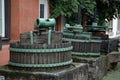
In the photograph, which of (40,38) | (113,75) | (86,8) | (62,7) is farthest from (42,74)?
(86,8)

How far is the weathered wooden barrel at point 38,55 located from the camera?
17.3 ft

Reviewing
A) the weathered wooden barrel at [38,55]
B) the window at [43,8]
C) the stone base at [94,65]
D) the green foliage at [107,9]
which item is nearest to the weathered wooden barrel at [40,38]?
the weathered wooden barrel at [38,55]

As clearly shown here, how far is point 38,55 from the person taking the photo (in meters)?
5.31

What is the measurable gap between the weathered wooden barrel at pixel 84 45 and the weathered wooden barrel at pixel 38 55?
171cm

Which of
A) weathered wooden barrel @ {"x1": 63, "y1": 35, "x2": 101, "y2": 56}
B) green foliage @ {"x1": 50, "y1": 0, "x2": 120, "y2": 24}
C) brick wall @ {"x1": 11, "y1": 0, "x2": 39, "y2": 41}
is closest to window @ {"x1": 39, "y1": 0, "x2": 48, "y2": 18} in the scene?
green foliage @ {"x1": 50, "y1": 0, "x2": 120, "y2": 24}

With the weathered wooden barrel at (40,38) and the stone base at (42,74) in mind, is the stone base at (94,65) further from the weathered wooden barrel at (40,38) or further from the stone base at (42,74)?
the weathered wooden barrel at (40,38)

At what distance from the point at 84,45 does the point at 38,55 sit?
2.22 metres

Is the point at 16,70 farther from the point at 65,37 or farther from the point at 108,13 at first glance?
the point at 108,13

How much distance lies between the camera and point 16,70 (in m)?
5.55

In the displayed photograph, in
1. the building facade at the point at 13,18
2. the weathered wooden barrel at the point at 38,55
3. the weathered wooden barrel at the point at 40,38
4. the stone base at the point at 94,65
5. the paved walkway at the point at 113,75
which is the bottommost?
the paved walkway at the point at 113,75

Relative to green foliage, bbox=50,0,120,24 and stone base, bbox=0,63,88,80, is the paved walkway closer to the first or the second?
green foliage, bbox=50,0,120,24

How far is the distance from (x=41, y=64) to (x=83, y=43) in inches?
83.8

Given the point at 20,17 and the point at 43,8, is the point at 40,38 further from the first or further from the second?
the point at 43,8

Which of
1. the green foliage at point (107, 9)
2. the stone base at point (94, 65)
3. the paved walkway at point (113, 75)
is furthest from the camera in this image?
the green foliage at point (107, 9)
